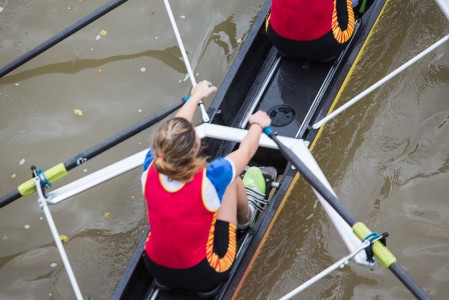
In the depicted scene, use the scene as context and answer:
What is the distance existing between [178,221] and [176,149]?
0.38m

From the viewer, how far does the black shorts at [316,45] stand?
4211 mm

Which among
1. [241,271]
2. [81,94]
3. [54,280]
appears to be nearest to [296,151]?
[241,271]

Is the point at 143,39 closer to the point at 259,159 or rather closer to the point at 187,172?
the point at 259,159

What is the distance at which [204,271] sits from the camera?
3.26 metres

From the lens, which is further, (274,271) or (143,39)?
(143,39)

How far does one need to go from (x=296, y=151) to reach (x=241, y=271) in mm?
700

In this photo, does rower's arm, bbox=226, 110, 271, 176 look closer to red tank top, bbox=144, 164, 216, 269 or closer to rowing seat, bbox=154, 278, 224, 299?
red tank top, bbox=144, 164, 216, 269

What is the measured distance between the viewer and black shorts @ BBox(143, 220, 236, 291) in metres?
3.25

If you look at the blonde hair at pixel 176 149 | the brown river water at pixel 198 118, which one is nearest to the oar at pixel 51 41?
the brown river water at pixel 198 118

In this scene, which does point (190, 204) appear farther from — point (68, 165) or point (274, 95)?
point (274, 95)

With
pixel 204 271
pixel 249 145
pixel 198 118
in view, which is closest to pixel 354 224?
pixel 249 145

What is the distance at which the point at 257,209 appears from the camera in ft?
12.8

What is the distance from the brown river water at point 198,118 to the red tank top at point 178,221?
107 centimetres

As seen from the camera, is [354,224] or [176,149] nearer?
[176,149]
